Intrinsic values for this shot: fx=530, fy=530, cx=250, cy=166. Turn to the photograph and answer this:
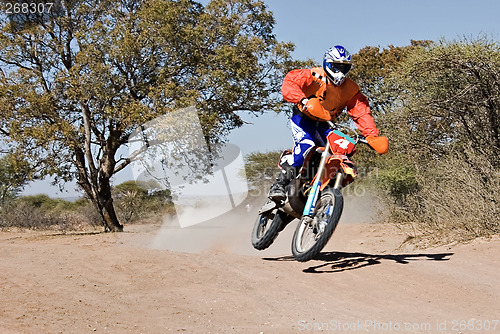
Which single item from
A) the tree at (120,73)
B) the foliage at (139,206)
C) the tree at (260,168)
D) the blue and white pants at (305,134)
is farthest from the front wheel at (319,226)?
the foliage at (139,206)

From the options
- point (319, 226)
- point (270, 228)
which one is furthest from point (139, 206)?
point (319, 226)

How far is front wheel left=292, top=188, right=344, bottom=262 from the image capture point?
6.28 meters

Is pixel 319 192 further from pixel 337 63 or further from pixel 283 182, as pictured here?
pixel 337 63

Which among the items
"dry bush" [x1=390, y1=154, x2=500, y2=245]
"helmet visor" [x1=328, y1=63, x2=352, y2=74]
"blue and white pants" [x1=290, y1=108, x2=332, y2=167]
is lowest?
"dry bush" [x1=390, y1=154, x2=500, y2=245]

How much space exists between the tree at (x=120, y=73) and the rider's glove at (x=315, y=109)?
409 inches

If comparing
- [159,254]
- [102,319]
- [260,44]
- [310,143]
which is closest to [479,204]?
[310,143]

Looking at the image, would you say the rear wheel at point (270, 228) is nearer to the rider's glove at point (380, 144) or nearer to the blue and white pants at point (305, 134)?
the blue and white pants at point (305, 134)

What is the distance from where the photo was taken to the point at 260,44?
1856 cm

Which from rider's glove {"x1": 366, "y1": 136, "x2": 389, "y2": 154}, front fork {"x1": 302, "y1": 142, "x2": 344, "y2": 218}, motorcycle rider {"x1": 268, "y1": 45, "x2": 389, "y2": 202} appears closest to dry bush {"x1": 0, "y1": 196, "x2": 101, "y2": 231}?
motorcycle rider {"x1": 268, "y1": 45, "x2": 389, "y2": 202}

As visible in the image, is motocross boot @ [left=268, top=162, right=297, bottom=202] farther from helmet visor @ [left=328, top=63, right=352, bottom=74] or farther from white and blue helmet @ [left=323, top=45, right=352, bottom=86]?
helmet visor @ [left=328, top=63, right=352, bottom=74]

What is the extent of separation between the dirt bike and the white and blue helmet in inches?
24.4

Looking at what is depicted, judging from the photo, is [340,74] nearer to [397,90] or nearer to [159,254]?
[159,254]

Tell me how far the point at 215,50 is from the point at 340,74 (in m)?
11.9

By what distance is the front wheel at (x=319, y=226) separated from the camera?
20.6 feet
